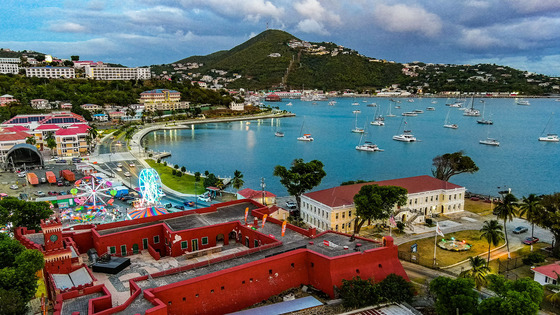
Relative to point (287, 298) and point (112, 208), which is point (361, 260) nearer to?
point (287, 298)

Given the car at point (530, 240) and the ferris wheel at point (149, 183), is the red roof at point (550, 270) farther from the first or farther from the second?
the ferris wheel at point (149, 183)

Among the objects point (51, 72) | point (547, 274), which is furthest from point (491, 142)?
point (51, 72)

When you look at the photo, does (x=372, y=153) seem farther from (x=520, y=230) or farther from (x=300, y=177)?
(x=520, y=230)

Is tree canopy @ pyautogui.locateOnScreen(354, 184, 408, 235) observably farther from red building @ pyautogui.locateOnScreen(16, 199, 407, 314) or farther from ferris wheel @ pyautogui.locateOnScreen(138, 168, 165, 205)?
ferris wheel @ pyautogui.locateOnScreen(138, 168, 165, 205)

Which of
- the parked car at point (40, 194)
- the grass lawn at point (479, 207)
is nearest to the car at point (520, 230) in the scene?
the grass lawn at point (479, 207)

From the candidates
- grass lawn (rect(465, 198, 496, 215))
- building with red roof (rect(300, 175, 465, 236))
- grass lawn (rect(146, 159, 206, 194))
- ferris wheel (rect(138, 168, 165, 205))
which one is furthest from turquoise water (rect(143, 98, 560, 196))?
ferris wheel (rect(138, 168, 165, 205))
